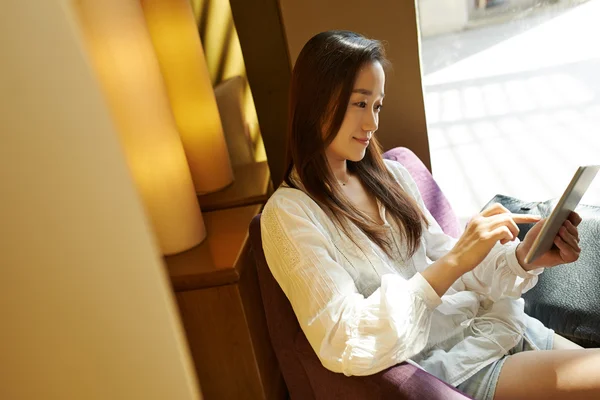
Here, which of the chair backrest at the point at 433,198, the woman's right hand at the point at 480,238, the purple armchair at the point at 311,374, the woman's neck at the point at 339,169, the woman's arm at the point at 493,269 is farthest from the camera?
the chair backrest at the point at 433,198

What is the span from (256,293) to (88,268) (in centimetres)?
196

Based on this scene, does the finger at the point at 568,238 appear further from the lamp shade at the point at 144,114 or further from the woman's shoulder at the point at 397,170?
the lamp shade at the point at 144,114

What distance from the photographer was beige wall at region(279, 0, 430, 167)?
208cm

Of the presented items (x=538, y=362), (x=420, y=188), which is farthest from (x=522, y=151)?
(x=538, y=362)

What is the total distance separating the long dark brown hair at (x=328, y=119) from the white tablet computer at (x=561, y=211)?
1.19ft

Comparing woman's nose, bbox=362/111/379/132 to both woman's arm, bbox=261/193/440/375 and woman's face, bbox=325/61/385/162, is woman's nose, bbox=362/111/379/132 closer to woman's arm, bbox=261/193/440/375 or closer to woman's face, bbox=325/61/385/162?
woman's face, bbox=325/61/385/162

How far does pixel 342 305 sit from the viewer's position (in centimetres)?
132

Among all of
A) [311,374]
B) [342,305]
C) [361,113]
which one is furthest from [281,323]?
[361,113]

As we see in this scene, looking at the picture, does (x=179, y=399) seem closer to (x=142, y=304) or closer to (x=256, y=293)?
(x=142, y=304)

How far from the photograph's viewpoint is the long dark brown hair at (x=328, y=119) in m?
1.49

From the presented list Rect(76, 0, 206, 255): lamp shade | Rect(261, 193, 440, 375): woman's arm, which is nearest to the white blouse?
Rect(261, 193, 440, 375): woman's arm

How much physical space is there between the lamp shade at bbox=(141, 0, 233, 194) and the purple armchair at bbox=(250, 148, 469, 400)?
742 mm

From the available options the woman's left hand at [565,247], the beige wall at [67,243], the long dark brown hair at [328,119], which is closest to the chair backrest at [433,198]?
the long dark brown hair at [328,119]

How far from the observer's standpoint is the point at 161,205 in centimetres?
190
